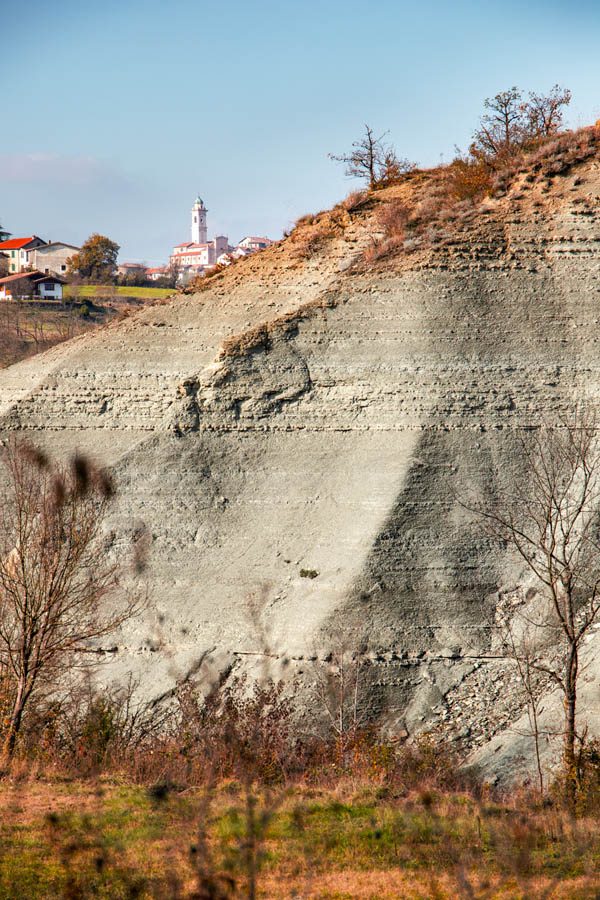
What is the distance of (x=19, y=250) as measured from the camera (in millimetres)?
75438

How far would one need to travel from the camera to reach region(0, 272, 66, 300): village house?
57312 millimetres

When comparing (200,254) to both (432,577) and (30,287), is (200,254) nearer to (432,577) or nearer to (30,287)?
(30,287)

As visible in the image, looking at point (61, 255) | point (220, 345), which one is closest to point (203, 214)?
point (61, 255)

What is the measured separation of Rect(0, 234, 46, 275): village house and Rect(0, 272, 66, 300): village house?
15696 millimetres

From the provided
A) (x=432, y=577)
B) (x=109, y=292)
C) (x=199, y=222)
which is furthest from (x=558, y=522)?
(x=199, y=222)

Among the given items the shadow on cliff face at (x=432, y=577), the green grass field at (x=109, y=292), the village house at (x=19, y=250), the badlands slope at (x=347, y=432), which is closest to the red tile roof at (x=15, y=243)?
the village house at (x=19, y=250)

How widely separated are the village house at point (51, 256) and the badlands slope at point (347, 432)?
5980cm

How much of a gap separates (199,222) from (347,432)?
152453mm

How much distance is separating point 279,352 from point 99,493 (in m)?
5.79

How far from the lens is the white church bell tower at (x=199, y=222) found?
522ft

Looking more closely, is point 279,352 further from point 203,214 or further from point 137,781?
point 203,214

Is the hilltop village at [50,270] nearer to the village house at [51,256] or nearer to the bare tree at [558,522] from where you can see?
the village house at [51,256]

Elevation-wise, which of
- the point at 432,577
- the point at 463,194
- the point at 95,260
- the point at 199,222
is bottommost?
the point at 432,577

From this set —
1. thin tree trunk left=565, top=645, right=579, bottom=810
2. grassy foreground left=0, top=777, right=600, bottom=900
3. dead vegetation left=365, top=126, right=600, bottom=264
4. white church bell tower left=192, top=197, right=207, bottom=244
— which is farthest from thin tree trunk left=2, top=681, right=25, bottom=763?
white church bell tower left=192, top=197, right=207, bottom=244
